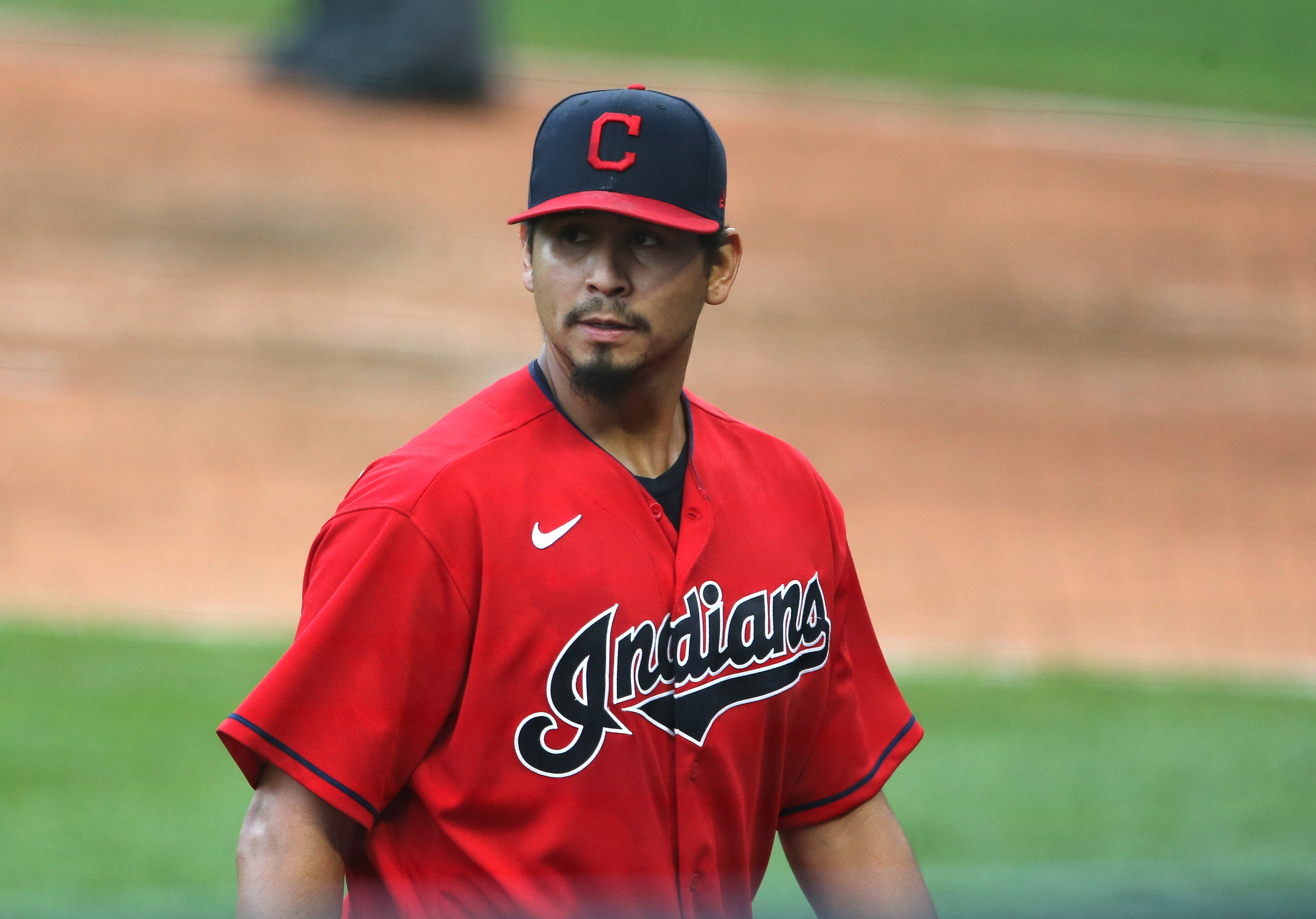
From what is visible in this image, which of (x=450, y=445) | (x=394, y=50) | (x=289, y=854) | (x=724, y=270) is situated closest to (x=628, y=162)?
(x=724, y=270)

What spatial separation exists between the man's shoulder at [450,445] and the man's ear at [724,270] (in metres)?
0.31

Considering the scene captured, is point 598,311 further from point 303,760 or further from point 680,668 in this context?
point 303,760

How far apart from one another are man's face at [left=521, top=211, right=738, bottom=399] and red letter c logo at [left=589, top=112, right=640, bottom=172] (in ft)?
0.22

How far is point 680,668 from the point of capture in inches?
90.0

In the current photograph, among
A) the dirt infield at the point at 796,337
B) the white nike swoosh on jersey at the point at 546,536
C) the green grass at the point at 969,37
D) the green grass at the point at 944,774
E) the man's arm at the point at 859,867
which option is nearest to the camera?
the white nike swoosh on jersey at the point at 546,536

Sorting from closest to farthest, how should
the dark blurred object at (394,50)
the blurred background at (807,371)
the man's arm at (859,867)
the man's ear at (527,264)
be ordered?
the man's ear at (527,264) < the man's arm at (859,867) < the blurred background at (807,371) < the dark blurred object at (394,50)

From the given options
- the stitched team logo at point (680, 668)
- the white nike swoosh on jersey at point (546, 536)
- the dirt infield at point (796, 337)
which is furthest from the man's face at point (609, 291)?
the dirt infield at point (796, 337)

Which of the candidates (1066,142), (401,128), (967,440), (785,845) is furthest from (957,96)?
(785,845)

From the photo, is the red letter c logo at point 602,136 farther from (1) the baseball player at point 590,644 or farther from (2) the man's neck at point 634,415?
(2) the man's neck at point 634,415

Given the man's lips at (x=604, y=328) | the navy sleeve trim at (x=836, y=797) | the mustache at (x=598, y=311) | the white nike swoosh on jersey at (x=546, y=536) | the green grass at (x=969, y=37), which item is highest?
the green grass at (x=969, y=37)

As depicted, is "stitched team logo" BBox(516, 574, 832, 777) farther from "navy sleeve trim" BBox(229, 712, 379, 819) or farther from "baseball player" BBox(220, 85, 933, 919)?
"navy sleeve trim" BBox(229, 712, 379, 819)

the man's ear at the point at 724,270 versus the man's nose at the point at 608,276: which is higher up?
the man's ear at the point at 724,270

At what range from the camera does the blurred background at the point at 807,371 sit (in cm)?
711

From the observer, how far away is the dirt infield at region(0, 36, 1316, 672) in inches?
421
